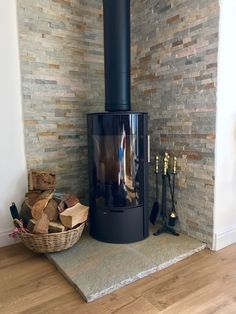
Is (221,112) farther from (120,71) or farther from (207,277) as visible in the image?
(207,277)

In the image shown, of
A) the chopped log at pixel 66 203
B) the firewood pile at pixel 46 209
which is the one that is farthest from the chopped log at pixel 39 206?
the chopped log at pixel 66 203

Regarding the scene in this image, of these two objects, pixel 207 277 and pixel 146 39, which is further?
pixel 146 39

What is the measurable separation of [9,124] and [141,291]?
1538 millimetres

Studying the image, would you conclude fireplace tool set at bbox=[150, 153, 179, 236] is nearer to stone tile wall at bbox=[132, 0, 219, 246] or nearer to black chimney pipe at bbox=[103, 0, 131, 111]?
stone tile wall at bbox=[132, 0, 219, 246]

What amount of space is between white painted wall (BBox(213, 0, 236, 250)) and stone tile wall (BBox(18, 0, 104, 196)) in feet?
3.67

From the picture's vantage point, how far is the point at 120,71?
2.08 m

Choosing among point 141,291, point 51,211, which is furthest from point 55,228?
point 141,291

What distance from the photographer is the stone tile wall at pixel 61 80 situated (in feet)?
7.20

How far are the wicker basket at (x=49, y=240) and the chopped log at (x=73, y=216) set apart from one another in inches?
2.0

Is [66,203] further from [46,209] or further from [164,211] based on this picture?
[164,211]

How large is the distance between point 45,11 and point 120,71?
0.82 meters

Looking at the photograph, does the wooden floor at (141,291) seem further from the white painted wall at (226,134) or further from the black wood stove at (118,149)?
the black wood stove at (118,149)

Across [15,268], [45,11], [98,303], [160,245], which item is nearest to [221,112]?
[160,245]

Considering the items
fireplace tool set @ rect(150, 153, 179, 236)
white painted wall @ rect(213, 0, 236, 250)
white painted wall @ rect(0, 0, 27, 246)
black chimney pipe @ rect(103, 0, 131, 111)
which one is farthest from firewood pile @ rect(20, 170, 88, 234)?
white painted wall @ rect(213, 0, 236, 250)
